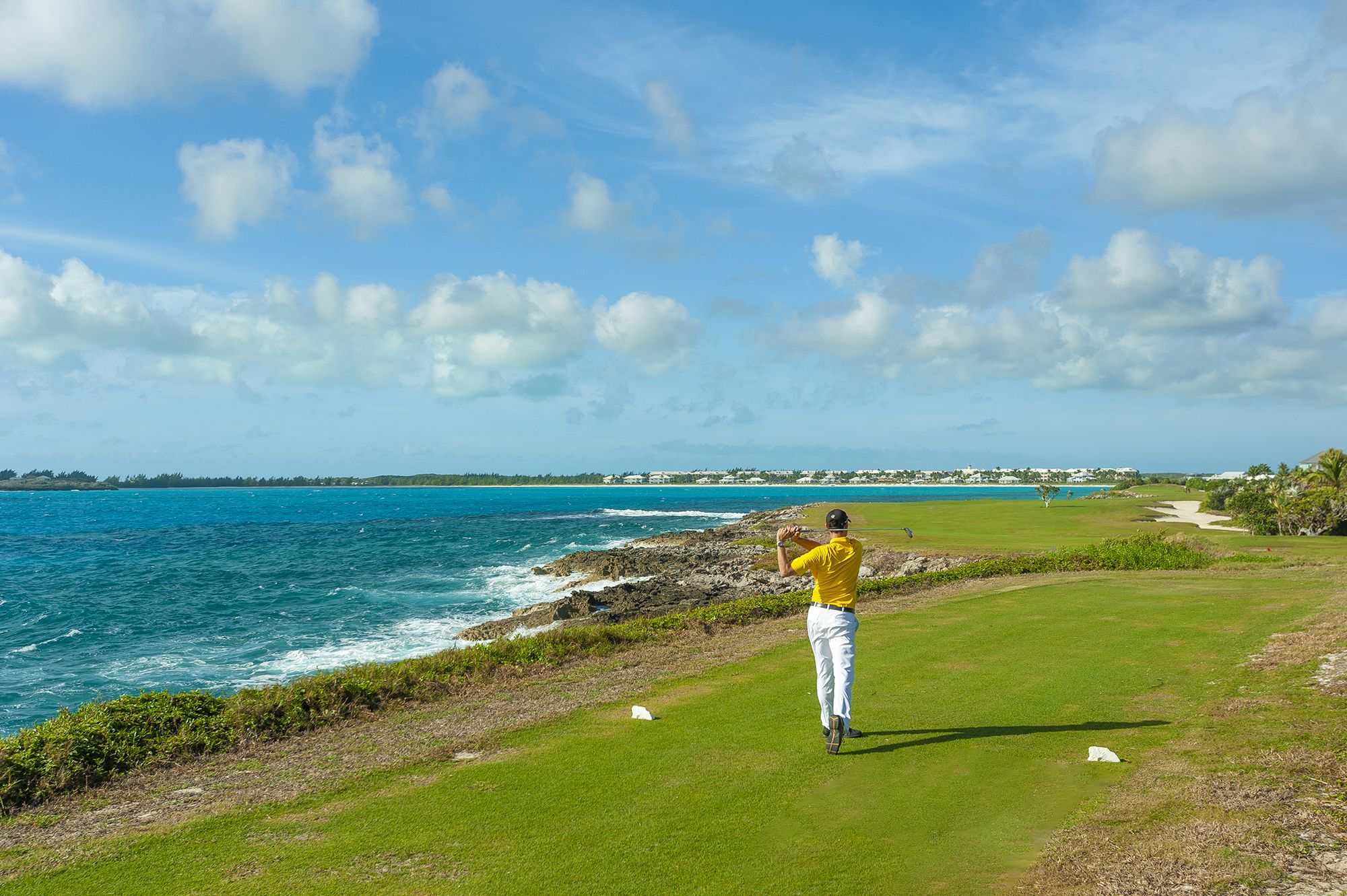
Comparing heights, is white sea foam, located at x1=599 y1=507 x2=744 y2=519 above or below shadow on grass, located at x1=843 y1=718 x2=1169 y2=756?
below

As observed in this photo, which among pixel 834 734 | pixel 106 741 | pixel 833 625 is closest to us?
pixel 834 734

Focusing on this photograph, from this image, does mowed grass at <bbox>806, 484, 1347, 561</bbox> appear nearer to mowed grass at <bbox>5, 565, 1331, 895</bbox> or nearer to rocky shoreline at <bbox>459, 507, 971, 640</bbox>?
rocky shoreline at <bbox>459, 507, 971, 640</bbox>

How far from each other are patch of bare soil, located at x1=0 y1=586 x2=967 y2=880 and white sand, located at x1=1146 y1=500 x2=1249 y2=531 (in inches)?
2366

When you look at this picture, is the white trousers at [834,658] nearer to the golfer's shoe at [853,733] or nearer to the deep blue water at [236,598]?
the golfer's shoe at [853,733]

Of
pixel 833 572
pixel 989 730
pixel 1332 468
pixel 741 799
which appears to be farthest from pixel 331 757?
pixel 1332 468

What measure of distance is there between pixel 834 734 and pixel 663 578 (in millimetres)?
35871

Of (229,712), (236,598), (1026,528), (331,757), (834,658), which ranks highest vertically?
(834,658)

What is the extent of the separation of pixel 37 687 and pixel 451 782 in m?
24.5

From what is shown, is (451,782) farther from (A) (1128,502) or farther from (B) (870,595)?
(A) (1128,502)

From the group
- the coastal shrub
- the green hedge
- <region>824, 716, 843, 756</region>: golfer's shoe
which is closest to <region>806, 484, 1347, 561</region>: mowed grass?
the green hedge

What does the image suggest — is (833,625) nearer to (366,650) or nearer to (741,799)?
(741,799)

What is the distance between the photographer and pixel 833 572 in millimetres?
9578

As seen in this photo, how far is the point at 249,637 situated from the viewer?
1309 inches

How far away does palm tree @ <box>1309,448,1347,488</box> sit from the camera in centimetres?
6262
